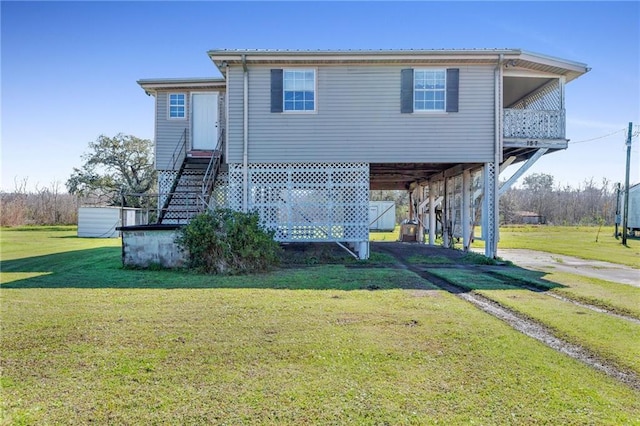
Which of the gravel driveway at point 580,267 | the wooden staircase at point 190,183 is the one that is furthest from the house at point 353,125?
the gravel driveway at point 580,267

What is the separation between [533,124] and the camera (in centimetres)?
1248

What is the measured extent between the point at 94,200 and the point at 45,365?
125ft

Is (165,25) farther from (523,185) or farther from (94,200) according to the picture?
(523,185)

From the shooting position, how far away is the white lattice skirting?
39.6ft

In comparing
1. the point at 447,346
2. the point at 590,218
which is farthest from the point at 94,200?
the point at 590,218

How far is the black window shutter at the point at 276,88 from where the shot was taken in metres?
11.8

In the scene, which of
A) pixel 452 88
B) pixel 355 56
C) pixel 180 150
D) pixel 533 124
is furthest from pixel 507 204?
pixel 180 150

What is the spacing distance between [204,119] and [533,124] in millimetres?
10175

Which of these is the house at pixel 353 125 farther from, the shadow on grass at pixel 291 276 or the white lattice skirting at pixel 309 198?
the shadow on grass at pixel 291 276

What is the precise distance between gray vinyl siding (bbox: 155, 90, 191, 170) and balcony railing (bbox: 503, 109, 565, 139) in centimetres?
997

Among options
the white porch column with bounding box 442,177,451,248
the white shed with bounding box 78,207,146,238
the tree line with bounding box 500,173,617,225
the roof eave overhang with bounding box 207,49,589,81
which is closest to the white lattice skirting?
the roof eave overhang with bounding box 207,49,589,81

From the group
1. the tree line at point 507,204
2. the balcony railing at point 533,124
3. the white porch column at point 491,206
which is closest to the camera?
the white porch column at point 491,206

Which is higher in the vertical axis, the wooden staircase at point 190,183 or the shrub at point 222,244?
the wooden staircase at point 190,183

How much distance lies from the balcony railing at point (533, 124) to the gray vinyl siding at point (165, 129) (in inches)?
392
